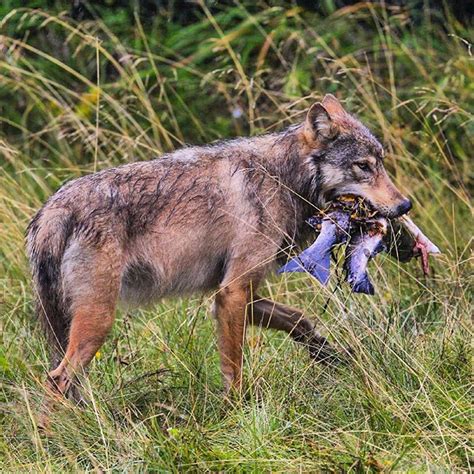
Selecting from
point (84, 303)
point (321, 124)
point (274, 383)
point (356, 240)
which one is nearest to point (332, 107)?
point (321, 124)

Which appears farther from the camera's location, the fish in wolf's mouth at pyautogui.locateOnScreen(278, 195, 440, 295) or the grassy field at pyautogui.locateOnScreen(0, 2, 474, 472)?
the fish in wolf's mouth at pyautogui.locateOnScreen(278, 195, 440, 295)

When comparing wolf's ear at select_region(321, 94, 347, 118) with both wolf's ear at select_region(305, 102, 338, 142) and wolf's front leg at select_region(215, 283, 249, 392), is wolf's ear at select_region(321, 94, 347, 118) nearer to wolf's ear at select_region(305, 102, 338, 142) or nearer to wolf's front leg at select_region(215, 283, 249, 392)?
wolf's ear at select_region(305, 102, 338, 142)

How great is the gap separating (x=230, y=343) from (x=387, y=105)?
404 cm

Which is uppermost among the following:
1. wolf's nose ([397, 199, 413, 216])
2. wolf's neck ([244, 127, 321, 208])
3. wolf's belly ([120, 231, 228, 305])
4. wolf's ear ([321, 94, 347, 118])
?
wolf's ear ([321, 94, 347, 118])

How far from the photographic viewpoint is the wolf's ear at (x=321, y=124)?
5949 mm

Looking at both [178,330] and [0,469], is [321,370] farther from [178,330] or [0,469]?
[0,469]

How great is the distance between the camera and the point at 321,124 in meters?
5.98

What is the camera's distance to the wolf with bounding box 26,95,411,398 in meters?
5.48

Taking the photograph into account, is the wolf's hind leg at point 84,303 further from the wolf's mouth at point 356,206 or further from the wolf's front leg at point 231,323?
the wolf's mouth at point 356,206

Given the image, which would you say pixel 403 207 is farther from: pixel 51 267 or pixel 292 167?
pixel 51 267

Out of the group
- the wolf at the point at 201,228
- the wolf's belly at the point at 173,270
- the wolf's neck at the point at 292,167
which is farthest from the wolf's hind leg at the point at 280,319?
the wolf's neck at the point at 292,167

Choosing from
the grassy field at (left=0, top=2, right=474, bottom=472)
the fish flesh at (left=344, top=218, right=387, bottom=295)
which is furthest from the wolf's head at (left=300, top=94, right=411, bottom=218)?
the grassy field at (left=0, top=2, right=474, bottom=472)

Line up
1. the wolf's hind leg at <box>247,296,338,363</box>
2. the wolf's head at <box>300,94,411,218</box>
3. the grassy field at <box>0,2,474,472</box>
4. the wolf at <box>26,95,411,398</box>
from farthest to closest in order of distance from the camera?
1. the wolf's hind leg at <box>247,296,338,363</box>
2. the wolf's head at <box>300,94,411,218</box>
3. the wolf at <box>26,95,411,398</box>
4. the grassy field at <box>0,2,474,472</box>

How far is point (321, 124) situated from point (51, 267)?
1.57m
